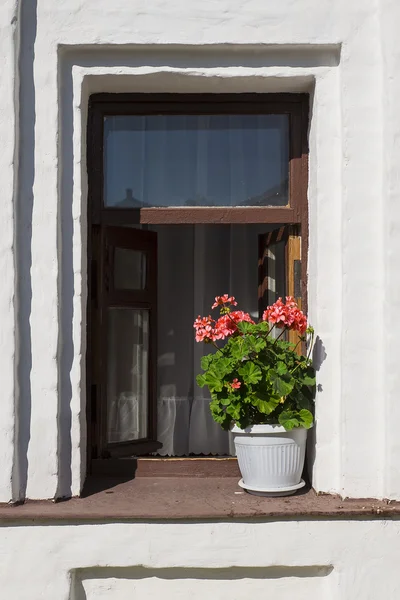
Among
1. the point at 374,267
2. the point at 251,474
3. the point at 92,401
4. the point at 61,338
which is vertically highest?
the point at 374,267

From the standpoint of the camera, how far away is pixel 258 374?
3.27 meters

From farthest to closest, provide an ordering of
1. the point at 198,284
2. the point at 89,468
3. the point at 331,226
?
the point at 198,284, the point at 89,468, the point at 331,226

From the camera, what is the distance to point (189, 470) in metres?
3.74

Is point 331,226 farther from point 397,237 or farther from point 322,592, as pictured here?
point 322,592

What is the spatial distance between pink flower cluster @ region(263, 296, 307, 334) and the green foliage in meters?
0.06

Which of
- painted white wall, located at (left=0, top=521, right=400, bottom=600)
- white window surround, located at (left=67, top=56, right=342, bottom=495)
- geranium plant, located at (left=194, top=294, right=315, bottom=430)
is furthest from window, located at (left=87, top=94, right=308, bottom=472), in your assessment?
painted white wall, located at (left=0, top=521, right=400, bottom=600)

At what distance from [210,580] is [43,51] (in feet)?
8.04

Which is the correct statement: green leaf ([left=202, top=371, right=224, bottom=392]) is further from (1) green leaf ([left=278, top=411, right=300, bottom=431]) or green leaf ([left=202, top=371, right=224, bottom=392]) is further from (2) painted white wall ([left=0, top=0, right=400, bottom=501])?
(2) painted white wall ([left=0, top=0, right=400, bottom=501])

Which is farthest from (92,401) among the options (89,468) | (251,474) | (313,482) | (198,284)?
(198,284)

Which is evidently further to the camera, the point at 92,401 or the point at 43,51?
the point at 92,401

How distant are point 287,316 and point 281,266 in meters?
0.69

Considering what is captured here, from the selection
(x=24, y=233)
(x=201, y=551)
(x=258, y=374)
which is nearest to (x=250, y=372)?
(x=258, y=374)

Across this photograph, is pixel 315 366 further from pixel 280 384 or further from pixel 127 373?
pixel 127 373

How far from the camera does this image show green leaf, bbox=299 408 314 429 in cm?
334
